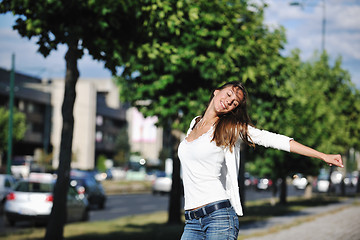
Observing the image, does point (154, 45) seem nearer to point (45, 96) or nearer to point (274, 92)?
point (274, 92)

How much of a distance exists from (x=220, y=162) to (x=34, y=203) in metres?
14.4

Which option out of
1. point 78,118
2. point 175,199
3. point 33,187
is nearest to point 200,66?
point 175,199

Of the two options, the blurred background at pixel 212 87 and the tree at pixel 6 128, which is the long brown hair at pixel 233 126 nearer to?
the blurred background at pixel 212 87

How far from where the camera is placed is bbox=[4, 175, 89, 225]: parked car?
1692 cm

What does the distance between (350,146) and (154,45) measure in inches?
1292

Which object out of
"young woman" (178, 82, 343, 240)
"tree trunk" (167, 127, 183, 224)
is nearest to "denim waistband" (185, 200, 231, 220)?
"young woman" (178, 82, 343, 240)

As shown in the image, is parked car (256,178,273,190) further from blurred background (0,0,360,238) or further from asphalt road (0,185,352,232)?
asphalt road (0,185,352,232)

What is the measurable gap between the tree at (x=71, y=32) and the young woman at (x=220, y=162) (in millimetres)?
4426

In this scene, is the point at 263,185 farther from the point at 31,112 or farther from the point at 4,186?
the point at 4,186

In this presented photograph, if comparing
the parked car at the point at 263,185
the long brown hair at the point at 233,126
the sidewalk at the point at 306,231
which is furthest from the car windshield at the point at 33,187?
the parked car at the point at 263,185

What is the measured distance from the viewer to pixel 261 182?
5866 centimetres

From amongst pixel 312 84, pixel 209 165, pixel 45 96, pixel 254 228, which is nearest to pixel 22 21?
pixel 209 165

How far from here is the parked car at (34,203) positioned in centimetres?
1692

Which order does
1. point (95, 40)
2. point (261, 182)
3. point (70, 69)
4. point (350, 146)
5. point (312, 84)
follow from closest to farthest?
point (95, 40) → point (70, 69) → point (312, 84) → point (350, 146) → point (261, 182)
